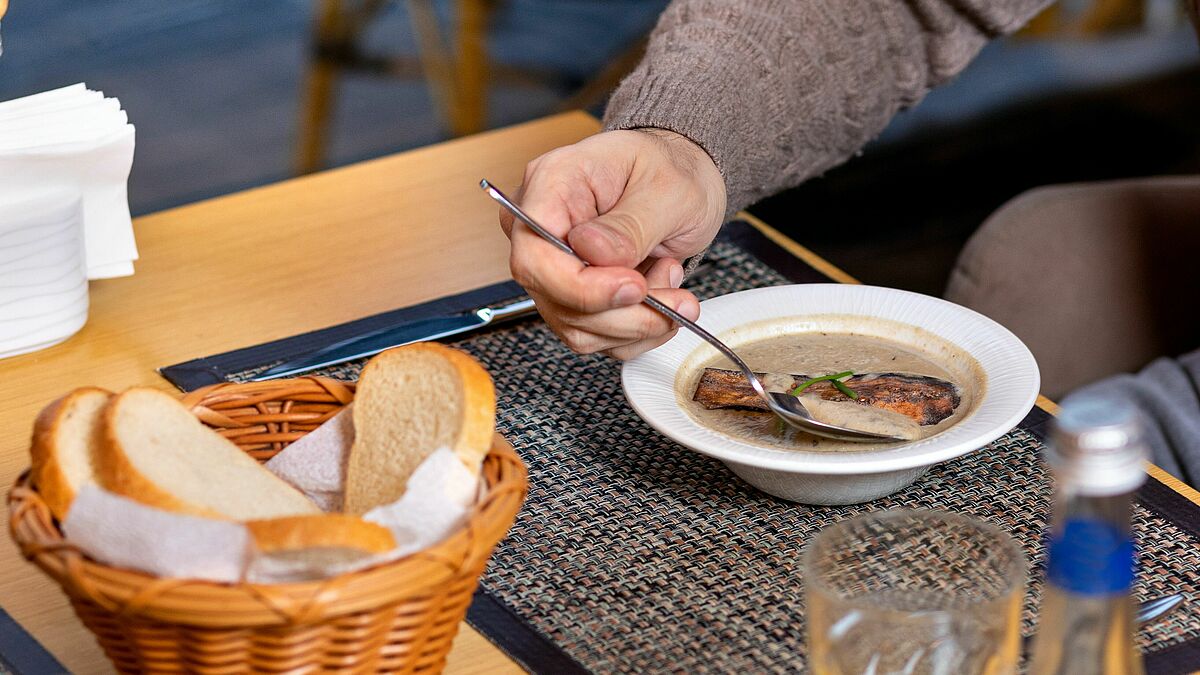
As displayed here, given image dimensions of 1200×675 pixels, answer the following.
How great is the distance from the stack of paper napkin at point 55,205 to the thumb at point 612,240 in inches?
14.1

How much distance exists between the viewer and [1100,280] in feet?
4.34

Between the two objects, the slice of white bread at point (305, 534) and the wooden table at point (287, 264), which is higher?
the slice of white bread at point (305, 534)

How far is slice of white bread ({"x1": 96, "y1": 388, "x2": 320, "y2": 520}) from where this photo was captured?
0.56m

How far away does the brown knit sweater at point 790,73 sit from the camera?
1041mm

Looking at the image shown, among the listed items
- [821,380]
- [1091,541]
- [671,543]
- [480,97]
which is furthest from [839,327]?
[480,97]

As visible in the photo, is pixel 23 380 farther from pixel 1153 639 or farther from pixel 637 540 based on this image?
pixel 1153 639

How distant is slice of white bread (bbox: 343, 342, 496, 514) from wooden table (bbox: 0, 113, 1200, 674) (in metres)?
0.27

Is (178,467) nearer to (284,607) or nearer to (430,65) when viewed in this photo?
(284,607)

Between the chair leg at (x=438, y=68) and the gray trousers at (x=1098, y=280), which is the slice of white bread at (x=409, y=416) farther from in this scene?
the chair leg at (x=438, y=68)

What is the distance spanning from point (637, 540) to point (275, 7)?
8.02 feet

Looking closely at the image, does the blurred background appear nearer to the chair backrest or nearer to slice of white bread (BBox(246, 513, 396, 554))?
the chair backrest

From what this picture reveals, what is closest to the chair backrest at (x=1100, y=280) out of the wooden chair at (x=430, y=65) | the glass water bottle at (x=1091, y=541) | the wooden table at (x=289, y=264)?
the wooden table at (x=289, y=264)

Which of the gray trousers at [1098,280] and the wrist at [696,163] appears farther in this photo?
the gray trousers at [1098,280]

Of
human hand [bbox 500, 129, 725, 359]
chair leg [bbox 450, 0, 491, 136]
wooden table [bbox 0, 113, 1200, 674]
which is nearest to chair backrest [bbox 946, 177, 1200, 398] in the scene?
wooden table [bbox 0, 113, 1200, 674]
